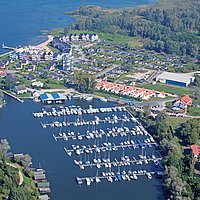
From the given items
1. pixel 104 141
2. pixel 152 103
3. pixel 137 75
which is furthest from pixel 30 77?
pixel 104 141

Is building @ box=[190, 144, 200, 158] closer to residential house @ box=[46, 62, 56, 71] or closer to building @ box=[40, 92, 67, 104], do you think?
building @ box=[40, 92, 67, 104]

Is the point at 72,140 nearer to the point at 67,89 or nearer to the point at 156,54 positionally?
the point at 67,89

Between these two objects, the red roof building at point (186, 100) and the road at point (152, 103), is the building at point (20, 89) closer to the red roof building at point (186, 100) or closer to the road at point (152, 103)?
the road at point (152, 103)

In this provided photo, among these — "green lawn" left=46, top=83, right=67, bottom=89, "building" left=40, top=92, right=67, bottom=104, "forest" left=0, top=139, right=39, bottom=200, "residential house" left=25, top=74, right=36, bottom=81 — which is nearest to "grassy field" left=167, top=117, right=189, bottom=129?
"building" left=40, top=92, right=67, bottom=104

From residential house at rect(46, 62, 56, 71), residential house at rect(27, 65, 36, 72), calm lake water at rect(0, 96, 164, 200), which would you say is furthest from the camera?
residential house at rect(46, 62, 56, 71)

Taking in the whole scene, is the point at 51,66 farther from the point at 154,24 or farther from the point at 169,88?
the point at 154,24

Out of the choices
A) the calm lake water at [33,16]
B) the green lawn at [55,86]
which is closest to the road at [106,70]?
the green lawn at [55,86]

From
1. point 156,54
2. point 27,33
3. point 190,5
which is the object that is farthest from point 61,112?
point 190,5
